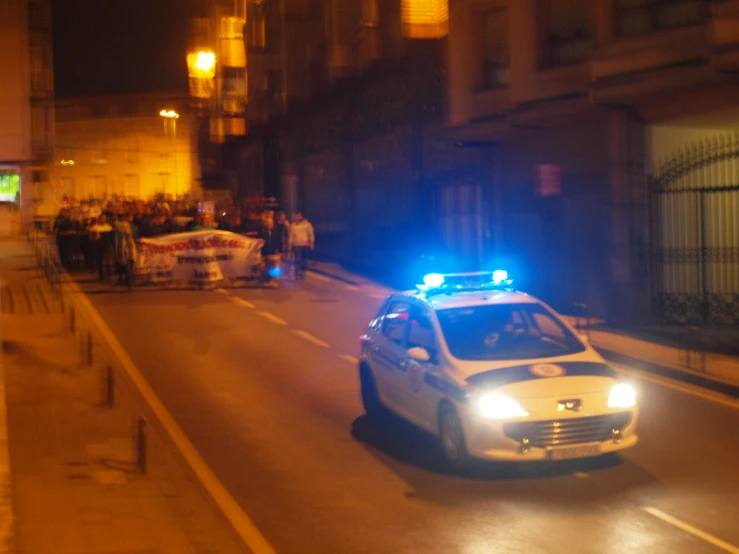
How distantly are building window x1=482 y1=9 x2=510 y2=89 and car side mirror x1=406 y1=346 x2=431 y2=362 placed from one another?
636 inches

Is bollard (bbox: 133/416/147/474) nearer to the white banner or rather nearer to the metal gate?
the metal gate

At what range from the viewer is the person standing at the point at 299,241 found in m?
27.7

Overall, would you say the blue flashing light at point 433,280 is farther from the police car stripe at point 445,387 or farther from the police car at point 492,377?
the police car stripe at point 445,387

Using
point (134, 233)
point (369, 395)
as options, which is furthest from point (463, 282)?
point (134, 233)

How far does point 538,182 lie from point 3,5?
38472 mm

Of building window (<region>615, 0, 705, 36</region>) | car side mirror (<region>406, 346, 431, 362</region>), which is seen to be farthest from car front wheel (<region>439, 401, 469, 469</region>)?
building window (<region>615, 0, 705, 36</region>)

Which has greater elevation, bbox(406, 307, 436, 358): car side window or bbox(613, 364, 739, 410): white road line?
bbox(406, 307, 436, 358): car side window

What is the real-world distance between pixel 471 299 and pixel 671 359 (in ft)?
19.5

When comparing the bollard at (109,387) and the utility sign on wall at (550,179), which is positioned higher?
the utility sign on wall at (550,179)

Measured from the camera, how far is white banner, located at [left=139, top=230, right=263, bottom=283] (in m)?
25.5

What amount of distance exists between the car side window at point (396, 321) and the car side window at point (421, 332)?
0.16 metres

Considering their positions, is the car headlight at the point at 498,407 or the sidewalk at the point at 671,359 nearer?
the car headlight at the point at 498,407

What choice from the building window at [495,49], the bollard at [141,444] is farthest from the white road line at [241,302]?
the bollard at [141,444]

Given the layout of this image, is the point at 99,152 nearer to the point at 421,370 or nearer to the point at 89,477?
the point at 421,370
